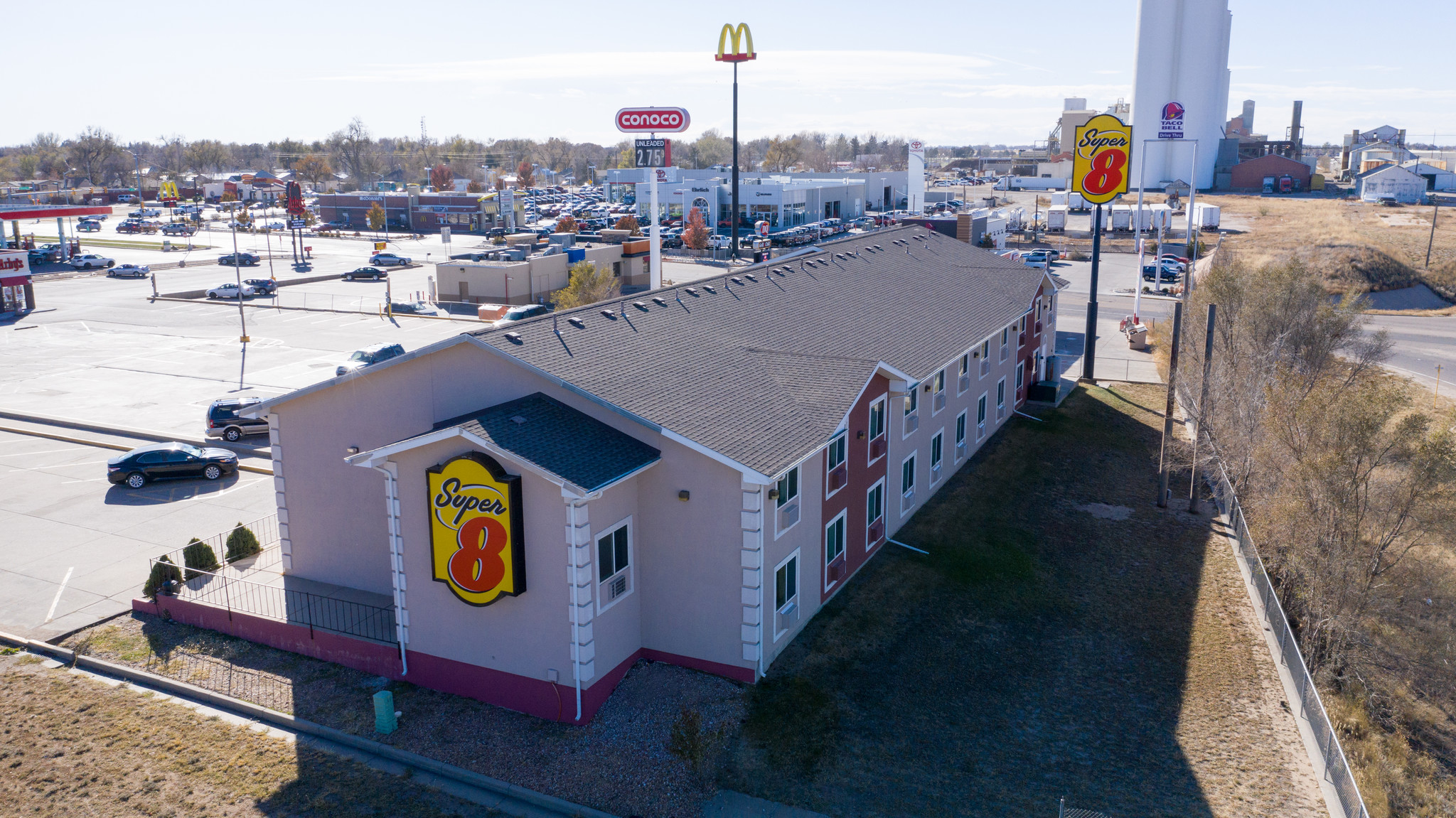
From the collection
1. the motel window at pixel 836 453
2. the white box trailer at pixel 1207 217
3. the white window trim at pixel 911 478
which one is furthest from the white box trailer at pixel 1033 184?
the motel window at pixel 836 453

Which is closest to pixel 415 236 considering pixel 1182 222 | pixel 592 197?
pixel 592 197

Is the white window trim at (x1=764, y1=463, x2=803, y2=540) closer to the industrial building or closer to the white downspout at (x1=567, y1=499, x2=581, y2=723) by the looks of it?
the white downspout at (x1=567, y1=499, x2=581, y2=723)

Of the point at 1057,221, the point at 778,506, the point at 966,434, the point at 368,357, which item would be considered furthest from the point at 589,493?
the point at 1057,221

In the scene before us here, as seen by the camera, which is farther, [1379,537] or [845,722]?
[1379,537]

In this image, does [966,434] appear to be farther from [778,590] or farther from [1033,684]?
[778,590]

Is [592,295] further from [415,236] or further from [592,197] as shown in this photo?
[592,197]

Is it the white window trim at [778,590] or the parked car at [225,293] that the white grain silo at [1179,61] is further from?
the white window trim at [778,590]
